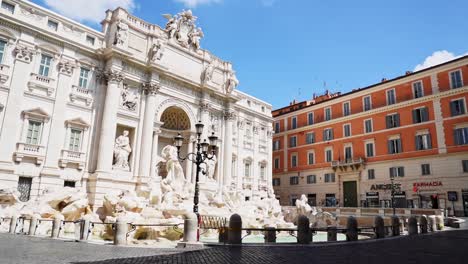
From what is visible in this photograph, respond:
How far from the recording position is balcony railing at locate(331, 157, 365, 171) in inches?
1356

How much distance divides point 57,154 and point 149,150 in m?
5.95

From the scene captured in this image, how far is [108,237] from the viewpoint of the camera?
52.2 feet

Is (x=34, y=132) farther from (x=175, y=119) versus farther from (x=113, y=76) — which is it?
(x=175, y=119)

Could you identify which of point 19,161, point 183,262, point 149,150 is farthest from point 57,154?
point 183,262

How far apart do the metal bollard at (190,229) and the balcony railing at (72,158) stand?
13.0 m

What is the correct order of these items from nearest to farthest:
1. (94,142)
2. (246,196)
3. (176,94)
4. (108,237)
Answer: (108,237) < (94,142) < (176,94) < (246,196)

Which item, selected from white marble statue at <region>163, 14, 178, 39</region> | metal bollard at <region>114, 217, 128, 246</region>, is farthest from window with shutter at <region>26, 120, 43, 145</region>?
white marble statue at <region>163, 14, 178, 39</region>

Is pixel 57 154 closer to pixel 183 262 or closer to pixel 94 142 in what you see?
pixel 94 142

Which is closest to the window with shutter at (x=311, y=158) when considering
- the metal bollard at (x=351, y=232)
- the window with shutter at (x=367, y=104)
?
the window with shutter at (x=367, y=104)

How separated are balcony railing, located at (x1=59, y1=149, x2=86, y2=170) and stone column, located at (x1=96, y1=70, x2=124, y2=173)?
106 cm

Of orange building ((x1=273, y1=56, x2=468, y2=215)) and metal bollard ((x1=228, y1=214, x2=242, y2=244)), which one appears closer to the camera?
metal bollard ((x1=228, y1=214, x2=242, y2=244))

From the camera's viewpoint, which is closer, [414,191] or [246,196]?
[414,191]

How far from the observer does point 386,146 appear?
33.2 m

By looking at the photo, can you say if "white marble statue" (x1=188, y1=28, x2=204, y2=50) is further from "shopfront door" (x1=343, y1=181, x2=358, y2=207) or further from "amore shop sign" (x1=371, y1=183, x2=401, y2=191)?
"amore shop sign" (x1=371, y1=183, x2=401, y2=191)
